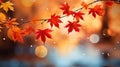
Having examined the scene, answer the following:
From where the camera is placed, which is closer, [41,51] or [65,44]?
[41,51]

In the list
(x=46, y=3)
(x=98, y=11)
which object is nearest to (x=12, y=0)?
(x=46, y=3)

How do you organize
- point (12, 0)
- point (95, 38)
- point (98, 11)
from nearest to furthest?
point (98, 11) → point (12, 0) → point (95, 38)

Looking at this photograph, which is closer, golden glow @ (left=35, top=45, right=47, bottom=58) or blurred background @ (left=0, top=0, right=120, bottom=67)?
blurred background @ (left=0, top=0, right=120, bottom=67)

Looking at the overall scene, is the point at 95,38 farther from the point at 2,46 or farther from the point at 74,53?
the point at 2,46

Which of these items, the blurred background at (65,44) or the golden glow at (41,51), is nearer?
the blurred background at (65,44)

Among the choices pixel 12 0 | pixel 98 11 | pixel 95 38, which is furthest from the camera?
pixel 95 38

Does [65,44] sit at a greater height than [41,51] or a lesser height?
greater

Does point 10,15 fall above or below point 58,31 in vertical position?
above
